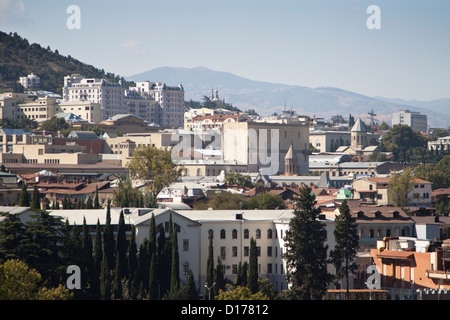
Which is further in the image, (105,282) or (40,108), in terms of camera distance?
(40,108)

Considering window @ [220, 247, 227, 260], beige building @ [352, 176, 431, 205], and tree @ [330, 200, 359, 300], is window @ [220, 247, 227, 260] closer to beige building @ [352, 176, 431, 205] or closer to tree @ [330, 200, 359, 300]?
tree @ [330, 200, 359, 300]

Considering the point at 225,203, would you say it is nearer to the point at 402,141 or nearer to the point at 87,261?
the point at 87,261

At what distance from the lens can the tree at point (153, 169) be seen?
91.0m

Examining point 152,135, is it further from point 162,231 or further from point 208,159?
point 162,231

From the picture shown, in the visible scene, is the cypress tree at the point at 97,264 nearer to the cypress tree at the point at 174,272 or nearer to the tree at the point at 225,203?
the cypress tree at the point at 174,272

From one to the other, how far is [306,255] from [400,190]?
40.3 meters

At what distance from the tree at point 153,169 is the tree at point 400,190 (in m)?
19.5

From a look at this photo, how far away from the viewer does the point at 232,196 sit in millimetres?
76062

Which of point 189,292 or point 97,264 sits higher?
point 97,264

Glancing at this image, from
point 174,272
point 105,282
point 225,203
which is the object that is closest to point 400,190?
point 225,203

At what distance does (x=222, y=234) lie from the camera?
185 feet
